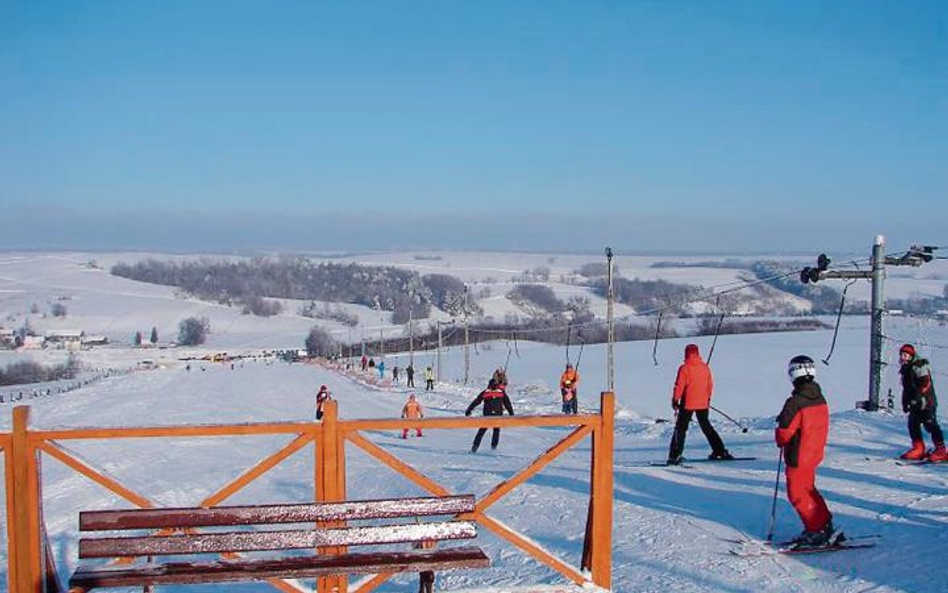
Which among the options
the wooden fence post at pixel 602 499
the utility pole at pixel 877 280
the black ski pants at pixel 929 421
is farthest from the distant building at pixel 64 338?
the wooden fence post at pixel 602 499

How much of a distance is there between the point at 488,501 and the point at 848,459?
794cm

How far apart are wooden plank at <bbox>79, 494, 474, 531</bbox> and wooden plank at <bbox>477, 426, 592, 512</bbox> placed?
0.14 metres

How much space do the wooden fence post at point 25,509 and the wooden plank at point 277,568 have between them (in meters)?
0.37

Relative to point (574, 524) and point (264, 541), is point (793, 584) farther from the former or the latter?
point (264, 541)

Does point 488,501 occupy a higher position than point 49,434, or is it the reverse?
point 49,434

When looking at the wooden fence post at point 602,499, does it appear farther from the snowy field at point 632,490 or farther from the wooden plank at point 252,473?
the wooden plank at point 252,473

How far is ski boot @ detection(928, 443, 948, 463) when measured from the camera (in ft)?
36.6

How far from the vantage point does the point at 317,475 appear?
5555 millimetres

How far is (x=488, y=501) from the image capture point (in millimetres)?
5527

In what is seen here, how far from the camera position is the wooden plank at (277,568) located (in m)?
5.02

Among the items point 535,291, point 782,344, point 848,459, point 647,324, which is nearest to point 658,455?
point 848,459

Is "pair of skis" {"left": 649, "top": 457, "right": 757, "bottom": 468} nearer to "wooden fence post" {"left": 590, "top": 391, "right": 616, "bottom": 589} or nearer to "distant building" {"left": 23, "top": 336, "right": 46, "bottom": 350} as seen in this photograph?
"wooden fence post" {"left": 590, "top": 391, "right": 616, "bottom": 589}

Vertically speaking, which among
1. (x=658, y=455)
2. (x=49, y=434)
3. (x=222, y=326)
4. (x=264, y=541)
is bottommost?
(x=222, y=326)

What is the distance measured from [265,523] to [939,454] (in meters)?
9.35
